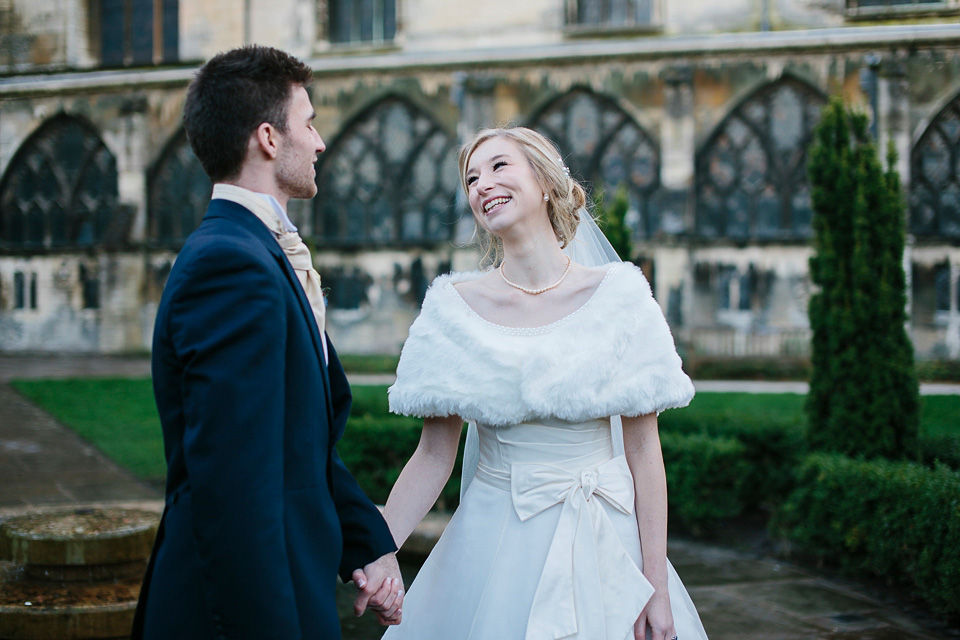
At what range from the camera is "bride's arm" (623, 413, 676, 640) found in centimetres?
221

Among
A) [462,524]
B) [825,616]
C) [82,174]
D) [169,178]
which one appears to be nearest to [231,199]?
[462,524]

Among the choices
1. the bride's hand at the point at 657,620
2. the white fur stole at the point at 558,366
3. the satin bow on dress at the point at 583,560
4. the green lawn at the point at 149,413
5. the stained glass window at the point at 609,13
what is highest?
the stained glass window at the point at 609,13

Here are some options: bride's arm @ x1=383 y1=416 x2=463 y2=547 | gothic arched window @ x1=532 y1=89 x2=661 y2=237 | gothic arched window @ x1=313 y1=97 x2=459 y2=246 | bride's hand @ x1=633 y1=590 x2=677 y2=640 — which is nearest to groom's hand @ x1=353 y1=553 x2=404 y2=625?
bride's arm @ x1=383 y1=416 x2=463 y2=547

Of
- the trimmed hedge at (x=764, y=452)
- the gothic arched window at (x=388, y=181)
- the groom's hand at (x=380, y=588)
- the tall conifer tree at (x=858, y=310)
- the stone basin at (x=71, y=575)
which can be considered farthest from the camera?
the gothic arched window at (x=388, y=181)

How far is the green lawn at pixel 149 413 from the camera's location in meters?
6.77

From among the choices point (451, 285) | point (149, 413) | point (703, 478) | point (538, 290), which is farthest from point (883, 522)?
point (149, 413)

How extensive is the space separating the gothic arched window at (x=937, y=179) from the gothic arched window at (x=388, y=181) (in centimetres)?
909

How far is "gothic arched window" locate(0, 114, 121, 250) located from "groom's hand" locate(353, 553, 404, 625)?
1918 cm

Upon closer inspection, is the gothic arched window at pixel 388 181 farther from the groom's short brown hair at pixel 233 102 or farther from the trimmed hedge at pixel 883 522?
the groom's short brown hair at pixel 233 102

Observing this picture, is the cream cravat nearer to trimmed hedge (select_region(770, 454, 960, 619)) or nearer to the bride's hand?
the bride's hand

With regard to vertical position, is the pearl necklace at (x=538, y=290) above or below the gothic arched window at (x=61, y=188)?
below

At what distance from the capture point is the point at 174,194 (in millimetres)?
18875

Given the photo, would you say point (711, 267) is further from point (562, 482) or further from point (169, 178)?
point (562, 482)

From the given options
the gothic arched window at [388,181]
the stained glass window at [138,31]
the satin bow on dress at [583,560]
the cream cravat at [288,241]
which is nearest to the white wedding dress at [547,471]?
the satin bow on dress at [583,560]
